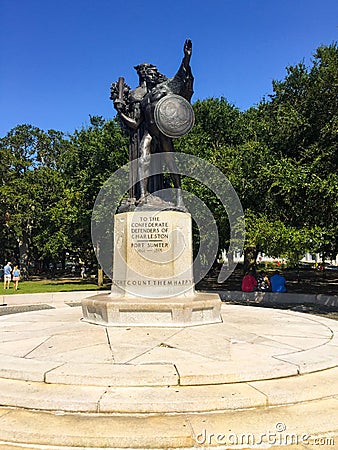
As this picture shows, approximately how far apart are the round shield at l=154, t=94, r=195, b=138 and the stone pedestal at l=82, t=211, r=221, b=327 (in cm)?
189

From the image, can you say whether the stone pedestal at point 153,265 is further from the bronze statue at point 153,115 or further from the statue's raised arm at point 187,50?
the statue's raised arm at point 187,50

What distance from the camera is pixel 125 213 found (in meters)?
9.18

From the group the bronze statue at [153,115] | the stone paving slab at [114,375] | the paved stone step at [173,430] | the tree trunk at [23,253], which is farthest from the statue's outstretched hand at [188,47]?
the tree trunk at [23,253]

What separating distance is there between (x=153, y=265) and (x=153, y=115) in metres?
3.39

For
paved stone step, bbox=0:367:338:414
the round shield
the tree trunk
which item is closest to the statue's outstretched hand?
the round shield

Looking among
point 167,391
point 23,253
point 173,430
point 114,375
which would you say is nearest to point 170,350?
point 114,375

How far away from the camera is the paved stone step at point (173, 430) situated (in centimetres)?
361

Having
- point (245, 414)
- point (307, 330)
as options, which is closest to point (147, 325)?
point (307, 330)

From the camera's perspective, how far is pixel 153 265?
879cm

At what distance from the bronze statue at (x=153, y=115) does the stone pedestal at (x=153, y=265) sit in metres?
0.59

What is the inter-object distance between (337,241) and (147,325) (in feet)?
46.4

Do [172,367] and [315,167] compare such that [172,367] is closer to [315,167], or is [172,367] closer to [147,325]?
[147,325]

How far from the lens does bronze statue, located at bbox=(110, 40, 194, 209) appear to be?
9.16m

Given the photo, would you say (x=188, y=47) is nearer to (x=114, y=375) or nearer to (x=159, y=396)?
(x=114, y=375)
